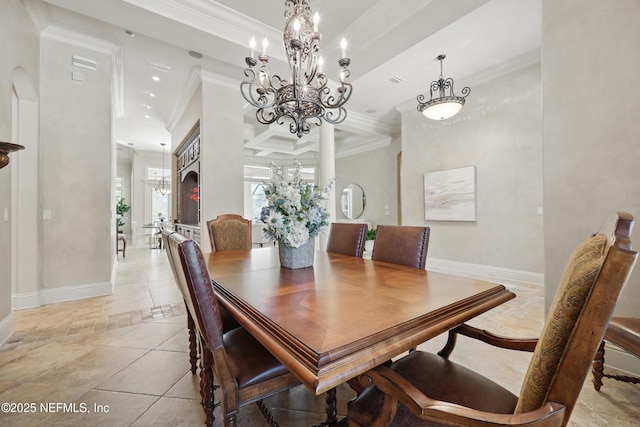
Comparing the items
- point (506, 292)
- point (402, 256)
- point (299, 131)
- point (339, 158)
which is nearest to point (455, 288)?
point (506, 292)

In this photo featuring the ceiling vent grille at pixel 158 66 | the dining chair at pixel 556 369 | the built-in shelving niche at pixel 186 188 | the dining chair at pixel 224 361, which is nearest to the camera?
the dining chair at pixel 556 369

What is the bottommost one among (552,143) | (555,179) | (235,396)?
(235,396)

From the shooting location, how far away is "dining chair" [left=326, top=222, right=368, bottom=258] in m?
2.30

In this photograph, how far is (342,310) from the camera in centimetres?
98

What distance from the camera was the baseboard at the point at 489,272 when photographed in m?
3.80

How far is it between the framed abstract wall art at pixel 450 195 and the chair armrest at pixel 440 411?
14.0 feet

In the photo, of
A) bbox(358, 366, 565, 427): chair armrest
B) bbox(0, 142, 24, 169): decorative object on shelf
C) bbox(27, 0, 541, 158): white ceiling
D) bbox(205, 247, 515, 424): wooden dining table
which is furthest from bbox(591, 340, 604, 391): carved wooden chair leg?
bbox(0, 142, 24, 169): decorative object on shelf

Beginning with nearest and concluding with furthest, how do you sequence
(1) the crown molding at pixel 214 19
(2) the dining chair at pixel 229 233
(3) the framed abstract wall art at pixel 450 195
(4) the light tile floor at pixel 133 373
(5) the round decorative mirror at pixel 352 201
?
(4) the light tile floor at pixel 133 373 → (1) the crown molding at pixel 214 19 → (2) the dining chair at pixel 229 233 → (3) the framed abstract wall art at pixel 450 195 → (5) the round decorative mirror at pixel 352 201

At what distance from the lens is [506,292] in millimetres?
1278

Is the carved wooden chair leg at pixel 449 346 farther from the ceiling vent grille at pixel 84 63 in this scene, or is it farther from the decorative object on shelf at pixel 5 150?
the ceiling vent grille at pixel 84 63

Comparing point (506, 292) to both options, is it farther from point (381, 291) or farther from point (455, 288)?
point (381, 291)

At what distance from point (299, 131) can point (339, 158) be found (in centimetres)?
598

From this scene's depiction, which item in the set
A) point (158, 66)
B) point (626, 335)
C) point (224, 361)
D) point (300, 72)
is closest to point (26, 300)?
point (158, 66)

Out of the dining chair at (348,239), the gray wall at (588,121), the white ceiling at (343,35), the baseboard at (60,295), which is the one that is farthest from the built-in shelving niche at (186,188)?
the gray wall at (588,121)
